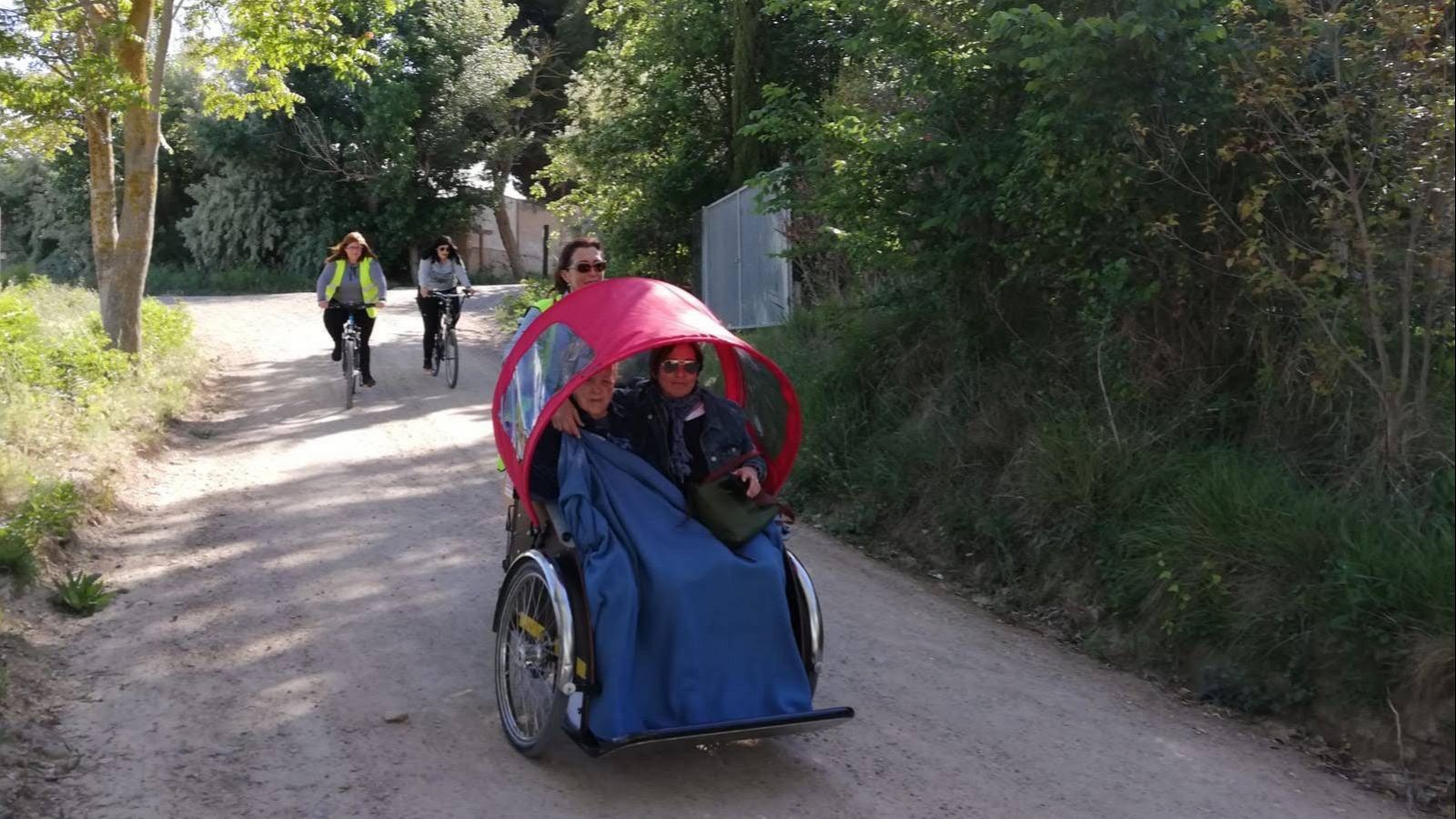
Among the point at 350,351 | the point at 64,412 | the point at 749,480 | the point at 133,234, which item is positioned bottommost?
the point at 64,412

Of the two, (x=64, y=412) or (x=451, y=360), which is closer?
(x=64, y=412)

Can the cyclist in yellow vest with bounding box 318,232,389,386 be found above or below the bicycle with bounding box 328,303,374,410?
above

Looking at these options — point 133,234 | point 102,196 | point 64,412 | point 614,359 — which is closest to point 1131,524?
point 614,359

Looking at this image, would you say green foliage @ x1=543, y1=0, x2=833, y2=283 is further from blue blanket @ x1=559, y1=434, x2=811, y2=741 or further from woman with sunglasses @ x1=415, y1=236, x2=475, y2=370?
blue blanket @ x1=559, y1=434, x2=811, y2=741

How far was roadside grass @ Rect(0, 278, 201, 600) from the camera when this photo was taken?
778 centimetres

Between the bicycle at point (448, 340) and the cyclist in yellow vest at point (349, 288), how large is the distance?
1190mm

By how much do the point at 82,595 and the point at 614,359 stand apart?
12.3 ft

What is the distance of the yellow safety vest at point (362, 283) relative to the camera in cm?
1446

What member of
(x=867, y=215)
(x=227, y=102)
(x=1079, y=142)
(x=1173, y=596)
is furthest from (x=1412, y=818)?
(x=227, y=102)

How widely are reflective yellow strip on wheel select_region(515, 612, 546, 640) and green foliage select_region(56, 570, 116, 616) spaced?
2.96 meters

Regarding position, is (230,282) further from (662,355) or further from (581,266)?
(662,355)

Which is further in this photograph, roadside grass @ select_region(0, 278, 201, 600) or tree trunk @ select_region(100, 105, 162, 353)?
tree trunk @ select_region(100, 105, 162, 353)

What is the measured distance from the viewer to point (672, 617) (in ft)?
15.8

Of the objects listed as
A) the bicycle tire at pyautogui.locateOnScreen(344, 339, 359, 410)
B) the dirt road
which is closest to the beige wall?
the bicycle tire at pyautogui.locateOnScreen(344, 339, 359, 410)
